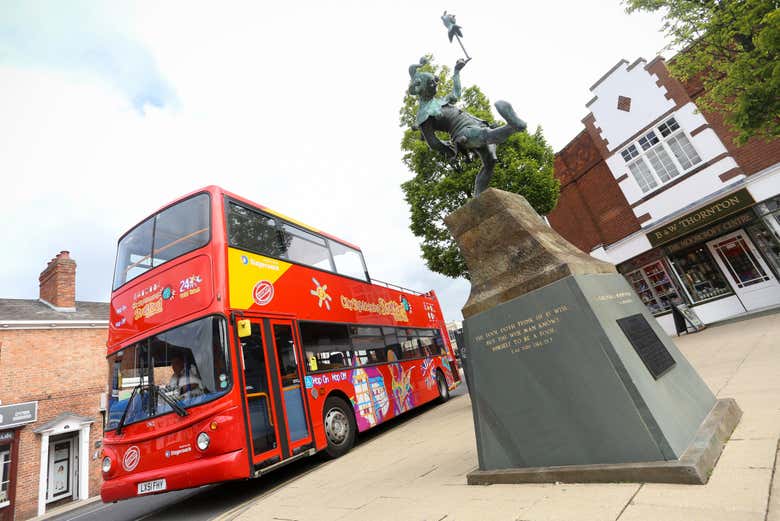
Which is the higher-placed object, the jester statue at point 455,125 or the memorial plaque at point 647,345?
the jester statue at point 455,125

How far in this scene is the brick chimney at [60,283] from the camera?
16.6 m

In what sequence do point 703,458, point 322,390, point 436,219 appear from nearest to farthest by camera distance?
1. point 703,458
2. point 322,390
3. point 436,219

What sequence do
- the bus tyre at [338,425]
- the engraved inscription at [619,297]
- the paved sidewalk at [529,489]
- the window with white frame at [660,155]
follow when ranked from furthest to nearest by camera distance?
the window with white frame at [660,155]
the bus tyre at [338,425]
the engraved inscription at [619,297]
the paved sidewalk at [529,489]

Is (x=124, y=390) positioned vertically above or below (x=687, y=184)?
below

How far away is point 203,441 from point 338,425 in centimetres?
267

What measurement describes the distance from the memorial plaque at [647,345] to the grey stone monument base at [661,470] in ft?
1.56

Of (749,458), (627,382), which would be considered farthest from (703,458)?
(627,382)

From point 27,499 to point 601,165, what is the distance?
2408 cm

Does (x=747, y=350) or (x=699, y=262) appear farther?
(x=699, y=262)

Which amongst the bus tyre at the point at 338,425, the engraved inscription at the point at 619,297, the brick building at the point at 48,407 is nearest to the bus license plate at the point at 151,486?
the bus tyre at the point at 338,425

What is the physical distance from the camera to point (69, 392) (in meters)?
14.0

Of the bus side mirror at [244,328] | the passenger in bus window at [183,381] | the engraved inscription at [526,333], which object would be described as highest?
the bus side mirror at [244,328]

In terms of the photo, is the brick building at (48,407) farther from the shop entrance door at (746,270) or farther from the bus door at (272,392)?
the shop entrance door at (746,270)

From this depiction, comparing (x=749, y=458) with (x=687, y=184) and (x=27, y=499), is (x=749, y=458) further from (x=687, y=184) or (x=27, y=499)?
(x=27, y=499)
